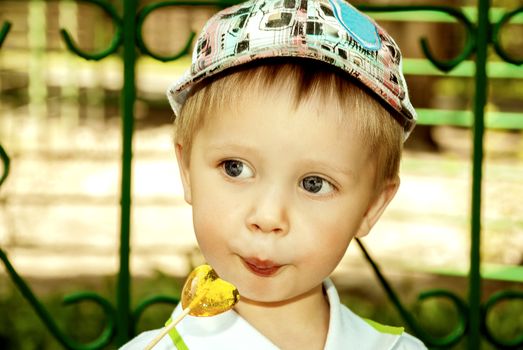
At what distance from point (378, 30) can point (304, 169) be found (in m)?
0.33

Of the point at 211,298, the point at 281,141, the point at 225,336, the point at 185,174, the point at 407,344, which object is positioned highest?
the point at 281,141

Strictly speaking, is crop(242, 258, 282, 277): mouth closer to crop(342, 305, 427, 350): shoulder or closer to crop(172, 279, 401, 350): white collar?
crop(172, 279, 401, 350): white collar

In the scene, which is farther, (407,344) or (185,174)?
(407,344)

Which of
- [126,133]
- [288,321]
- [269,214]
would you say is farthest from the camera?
[126,133]

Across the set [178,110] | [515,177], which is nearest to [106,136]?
[515,177]

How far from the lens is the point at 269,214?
1.58m

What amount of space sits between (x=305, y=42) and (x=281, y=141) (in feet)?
0.58

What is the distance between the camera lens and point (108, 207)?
6.18 metres

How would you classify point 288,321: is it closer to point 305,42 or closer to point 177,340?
point 177,340

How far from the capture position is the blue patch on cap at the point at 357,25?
167 centimetres

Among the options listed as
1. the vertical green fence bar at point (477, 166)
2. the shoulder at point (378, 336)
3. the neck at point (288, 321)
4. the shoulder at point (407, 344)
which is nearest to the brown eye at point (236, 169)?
the neck at point (288, 321)

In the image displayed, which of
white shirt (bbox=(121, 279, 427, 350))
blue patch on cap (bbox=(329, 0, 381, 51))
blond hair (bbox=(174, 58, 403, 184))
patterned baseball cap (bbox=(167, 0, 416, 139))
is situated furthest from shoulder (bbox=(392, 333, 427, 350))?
blue patch on cap (bbox=(329, 0, 381, 51))

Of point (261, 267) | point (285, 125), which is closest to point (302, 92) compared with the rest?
point (285, 125)

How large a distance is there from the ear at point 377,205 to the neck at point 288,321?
16 centimetres
